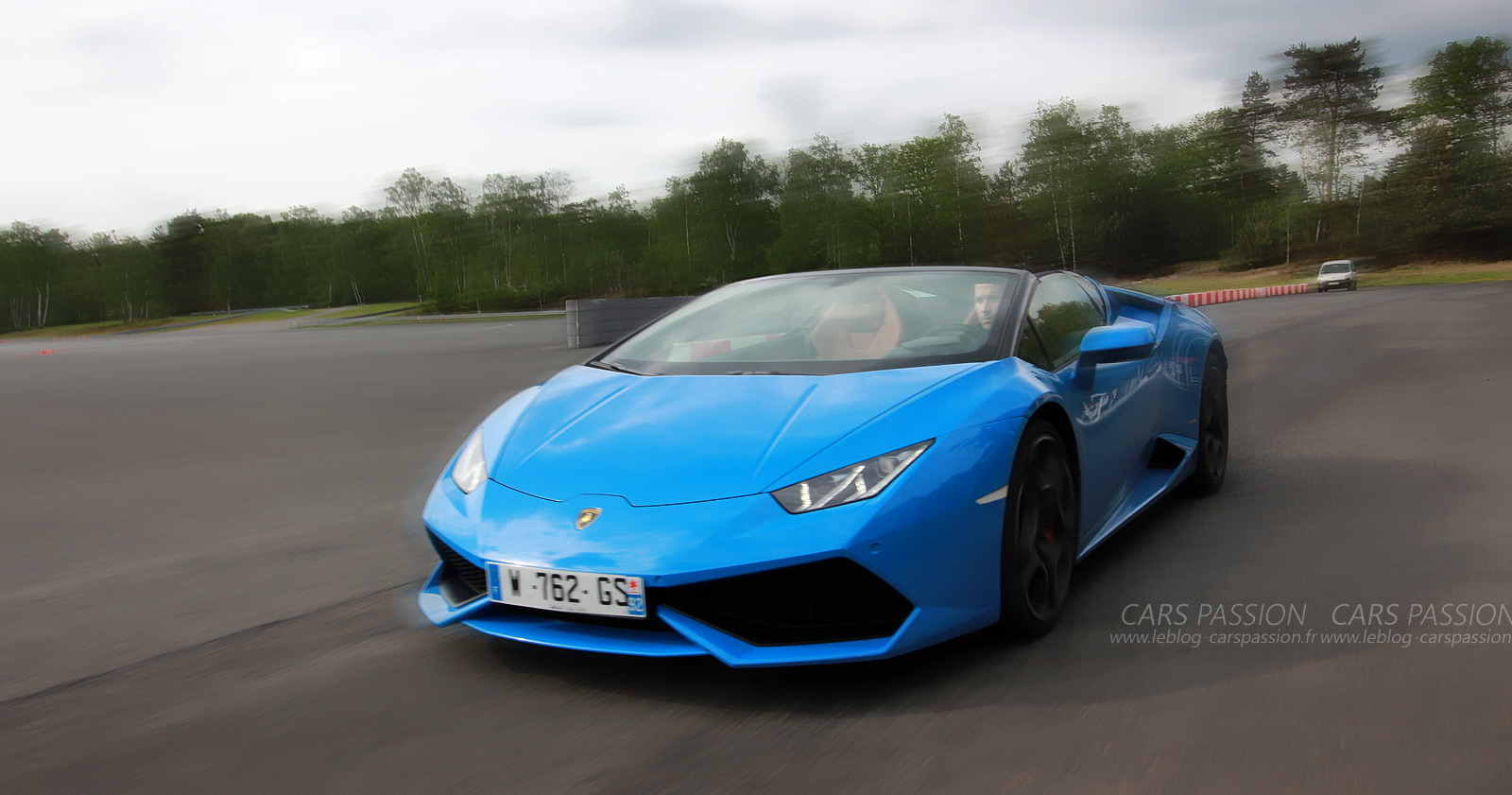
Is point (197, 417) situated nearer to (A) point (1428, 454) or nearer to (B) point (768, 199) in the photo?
(A) point (1428, 454)

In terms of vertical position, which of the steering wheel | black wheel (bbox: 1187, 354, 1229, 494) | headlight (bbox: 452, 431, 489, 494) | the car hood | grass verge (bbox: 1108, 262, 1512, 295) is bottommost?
grass verge (bbox: 1108, 262, 1512, 295)

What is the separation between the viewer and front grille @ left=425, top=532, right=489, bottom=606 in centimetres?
282

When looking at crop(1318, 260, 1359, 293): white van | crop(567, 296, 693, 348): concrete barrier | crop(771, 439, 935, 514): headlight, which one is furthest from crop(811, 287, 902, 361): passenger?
Result: crop(1318, 260, 1359, 293): white van

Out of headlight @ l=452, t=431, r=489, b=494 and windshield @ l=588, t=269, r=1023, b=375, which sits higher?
windshield @ l=588, t=269, r=1023, b=375

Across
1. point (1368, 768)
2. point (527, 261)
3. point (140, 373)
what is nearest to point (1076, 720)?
point (1368, 768)

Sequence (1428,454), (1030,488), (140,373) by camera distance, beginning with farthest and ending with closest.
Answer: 1. (140,373)
2. (1428,454)
3. (1030,488)

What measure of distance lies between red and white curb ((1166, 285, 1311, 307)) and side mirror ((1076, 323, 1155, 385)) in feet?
61.6

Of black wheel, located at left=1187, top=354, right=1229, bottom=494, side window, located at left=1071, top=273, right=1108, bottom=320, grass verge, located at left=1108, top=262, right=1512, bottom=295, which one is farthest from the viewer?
grass verge, located at left=1108, top=262, right=1512, bottom=295

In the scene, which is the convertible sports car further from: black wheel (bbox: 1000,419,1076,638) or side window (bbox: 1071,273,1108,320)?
side window (bbox: 1071,273,1108,320)

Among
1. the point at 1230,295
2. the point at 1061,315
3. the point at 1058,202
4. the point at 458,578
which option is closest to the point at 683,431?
the point at 458,578

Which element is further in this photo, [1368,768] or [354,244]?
[354,244]

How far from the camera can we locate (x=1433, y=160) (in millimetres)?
65938

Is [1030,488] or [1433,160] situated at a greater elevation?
[1433,160]

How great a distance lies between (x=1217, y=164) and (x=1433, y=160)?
714 inches
